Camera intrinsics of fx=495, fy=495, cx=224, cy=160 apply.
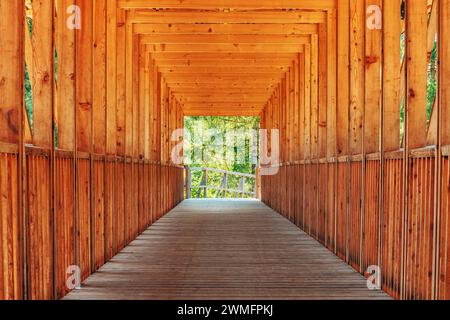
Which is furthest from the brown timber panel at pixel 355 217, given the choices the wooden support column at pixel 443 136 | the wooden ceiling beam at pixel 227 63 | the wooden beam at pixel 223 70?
the wooden beam at pixel 223 70

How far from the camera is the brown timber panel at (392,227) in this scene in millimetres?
3873

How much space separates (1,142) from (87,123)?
2112mm

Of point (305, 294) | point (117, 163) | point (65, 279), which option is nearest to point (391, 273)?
point (305, 294)

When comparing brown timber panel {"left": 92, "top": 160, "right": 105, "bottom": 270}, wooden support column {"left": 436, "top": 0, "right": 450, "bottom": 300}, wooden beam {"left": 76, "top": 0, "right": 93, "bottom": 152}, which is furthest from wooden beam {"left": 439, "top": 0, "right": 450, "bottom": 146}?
brown timber panel {"left": 92, "top": 160, "right": 105, "bottom": 270}

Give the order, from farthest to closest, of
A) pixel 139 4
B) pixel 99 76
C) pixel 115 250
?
1. pixel 139 4
2. pixel 115 250
3. pixel 99 76

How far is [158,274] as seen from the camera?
4836 millimetres

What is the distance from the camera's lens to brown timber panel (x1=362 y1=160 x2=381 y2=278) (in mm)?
4480

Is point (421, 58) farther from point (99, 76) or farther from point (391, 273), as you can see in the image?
point (99, 76)

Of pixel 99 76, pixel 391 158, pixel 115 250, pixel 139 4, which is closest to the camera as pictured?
pixel 391 158

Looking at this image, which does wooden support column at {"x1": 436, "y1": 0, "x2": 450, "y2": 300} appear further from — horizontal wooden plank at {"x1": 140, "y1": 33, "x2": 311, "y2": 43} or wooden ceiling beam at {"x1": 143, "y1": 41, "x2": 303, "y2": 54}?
wooden ceiling beam at {"x1": 143, "y1": 41, "x2": 303, "y2": 54}

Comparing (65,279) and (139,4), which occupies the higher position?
(139,4)

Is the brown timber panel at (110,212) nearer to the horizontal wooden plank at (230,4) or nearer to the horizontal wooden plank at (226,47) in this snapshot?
the horizontal wooden plank at (230,4)

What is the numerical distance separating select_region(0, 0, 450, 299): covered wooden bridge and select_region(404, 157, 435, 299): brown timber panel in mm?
14

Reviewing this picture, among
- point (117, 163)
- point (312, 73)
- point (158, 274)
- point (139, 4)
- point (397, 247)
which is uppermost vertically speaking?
point (139, 4)
